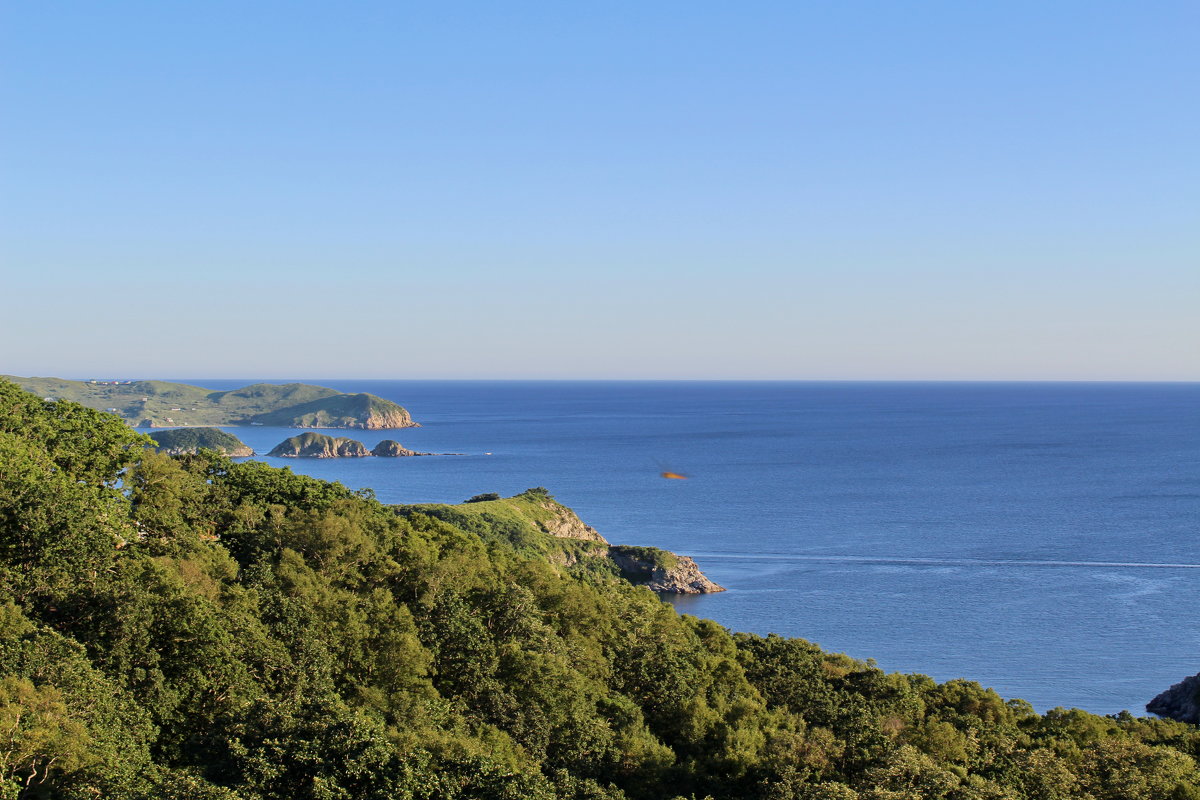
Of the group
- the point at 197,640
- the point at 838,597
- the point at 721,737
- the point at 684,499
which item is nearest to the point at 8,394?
the point at 197,640

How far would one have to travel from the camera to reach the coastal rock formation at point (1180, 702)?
197 feet

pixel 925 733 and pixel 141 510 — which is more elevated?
pixel 141 510

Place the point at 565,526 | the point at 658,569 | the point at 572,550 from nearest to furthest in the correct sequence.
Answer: the point at 658,569 < the point at 572,550 < the point at 565,526

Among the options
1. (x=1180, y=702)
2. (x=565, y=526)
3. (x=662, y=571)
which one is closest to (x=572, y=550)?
(x=662, y=571)

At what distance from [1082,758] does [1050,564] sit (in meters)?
76.8

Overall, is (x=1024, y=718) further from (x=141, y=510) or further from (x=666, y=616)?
(x=141, y=510)

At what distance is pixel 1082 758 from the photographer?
31438mm

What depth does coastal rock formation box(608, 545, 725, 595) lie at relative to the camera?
95.1 metres

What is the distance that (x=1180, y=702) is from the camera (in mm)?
61438

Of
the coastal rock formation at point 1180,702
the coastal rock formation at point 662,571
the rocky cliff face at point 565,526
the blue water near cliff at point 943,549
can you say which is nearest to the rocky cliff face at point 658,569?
the coastal rock formation at point 662,571

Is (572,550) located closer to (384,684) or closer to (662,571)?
(662,571)

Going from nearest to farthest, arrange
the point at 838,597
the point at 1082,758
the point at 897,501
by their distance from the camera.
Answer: the point at 1082,758
the point at 838,597
the point at 897,501

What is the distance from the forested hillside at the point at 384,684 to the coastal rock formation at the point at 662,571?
46.4 m

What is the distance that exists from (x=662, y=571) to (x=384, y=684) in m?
66.0
